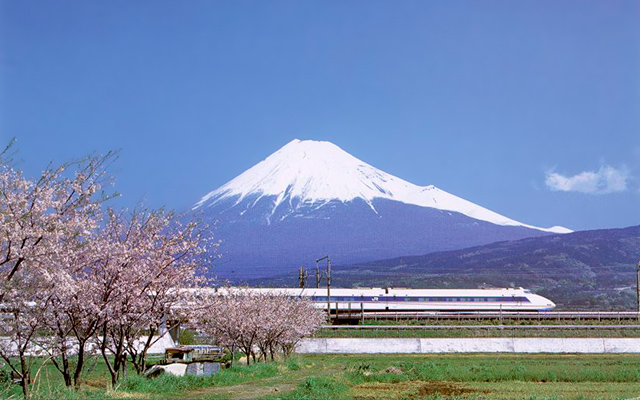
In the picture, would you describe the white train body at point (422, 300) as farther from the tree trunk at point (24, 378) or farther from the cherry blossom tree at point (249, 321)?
the tree trunk at point (24, 378)

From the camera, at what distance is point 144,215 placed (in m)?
23.5

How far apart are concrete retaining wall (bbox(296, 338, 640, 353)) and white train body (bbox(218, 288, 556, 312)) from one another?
3084 cm

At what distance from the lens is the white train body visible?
9856 cm

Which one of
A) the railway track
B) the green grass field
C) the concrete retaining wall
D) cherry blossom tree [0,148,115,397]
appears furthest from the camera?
the railway track

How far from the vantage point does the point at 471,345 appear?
64.4 m

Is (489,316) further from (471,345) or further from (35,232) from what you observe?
(35,232)

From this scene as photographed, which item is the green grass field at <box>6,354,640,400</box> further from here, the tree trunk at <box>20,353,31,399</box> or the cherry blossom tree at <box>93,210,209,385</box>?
the cherry blossom tree at <box>93,210,209,385</box>

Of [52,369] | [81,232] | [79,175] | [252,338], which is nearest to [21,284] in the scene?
[81,232]

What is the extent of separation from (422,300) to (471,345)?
123 feet

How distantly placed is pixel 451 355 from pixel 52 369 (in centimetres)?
3061

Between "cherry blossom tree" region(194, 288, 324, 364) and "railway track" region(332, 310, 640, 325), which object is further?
"railway track" region(332, 310, 640, 325)

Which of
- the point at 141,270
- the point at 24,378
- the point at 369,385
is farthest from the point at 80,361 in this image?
the point at 369,385

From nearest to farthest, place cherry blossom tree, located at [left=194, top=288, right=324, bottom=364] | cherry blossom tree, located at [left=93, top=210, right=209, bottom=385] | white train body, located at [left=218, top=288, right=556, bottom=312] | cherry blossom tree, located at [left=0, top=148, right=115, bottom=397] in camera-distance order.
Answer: cherry blossom tree, located at [left=0, top=148, right=115, bottom=397]
cherry blossom tree, located at [left=93, top=210, right=209, bottom=385]
cherry blossom tree, located at [left=194, top=288, right=324, bottom=364]
white train body, located at [left=218, top=288, right=556, bottom=312]

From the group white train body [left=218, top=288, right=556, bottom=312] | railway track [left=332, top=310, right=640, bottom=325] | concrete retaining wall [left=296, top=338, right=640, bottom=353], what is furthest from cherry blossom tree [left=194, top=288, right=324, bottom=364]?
white train body [left=218, top=288, right=556, bottom=312]
